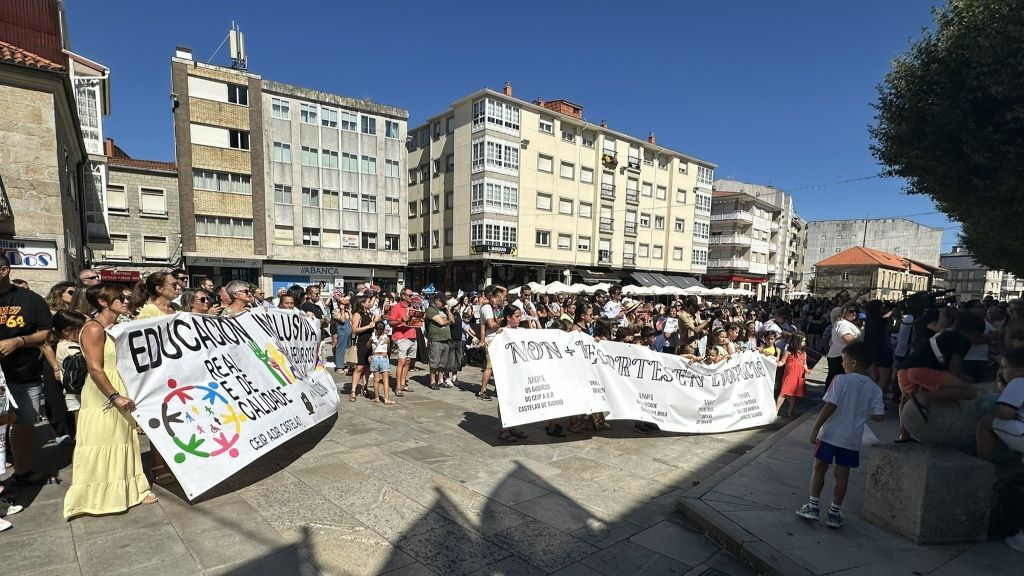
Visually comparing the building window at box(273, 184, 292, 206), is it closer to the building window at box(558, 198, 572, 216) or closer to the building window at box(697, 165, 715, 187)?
the building window at box(558, 198, 572, 216)

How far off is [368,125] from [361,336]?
3186 centimetres

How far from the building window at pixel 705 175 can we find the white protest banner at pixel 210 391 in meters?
53.4

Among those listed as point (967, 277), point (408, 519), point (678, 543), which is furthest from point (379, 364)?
point (967, 277)

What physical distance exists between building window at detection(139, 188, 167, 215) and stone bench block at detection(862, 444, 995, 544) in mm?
40128

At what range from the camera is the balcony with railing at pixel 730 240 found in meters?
56.2

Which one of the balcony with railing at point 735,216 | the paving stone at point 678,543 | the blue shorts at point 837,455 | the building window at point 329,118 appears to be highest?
the building window at point 329,118

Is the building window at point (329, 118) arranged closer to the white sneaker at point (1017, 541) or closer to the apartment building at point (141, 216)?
the apartment building at point (141, 216)

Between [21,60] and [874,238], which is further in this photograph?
[874,238]

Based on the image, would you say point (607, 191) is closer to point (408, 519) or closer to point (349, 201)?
point (349, 201)

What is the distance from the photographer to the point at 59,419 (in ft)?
17.3

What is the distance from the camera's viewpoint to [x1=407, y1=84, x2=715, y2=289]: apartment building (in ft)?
119

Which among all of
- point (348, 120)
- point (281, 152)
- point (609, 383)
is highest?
point (348, 120)

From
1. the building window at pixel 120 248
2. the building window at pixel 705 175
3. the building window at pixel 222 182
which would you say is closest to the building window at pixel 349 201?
the building window at pixel 222 182

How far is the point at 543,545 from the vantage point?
3.62 metres
